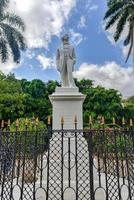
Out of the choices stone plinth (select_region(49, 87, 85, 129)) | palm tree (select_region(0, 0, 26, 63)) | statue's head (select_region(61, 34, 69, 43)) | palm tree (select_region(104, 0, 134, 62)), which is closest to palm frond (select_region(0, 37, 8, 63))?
palm tree (select_region(0, 0, 26, 63))

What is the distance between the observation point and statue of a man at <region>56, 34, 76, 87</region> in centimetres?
765

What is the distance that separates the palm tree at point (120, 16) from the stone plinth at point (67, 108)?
17.7 m

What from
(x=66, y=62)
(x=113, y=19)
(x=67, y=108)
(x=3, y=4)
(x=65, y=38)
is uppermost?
(x=113, y=19)

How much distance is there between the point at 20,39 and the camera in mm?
22531

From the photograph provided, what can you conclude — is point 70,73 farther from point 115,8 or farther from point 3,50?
point 115,8

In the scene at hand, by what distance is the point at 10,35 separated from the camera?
21812mm

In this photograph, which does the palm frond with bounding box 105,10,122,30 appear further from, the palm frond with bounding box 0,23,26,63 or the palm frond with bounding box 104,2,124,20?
the palm frond with bounding box 0,23,26,63

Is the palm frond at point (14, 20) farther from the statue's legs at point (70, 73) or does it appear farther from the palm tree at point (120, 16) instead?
the statue's legs at point (70, 73)

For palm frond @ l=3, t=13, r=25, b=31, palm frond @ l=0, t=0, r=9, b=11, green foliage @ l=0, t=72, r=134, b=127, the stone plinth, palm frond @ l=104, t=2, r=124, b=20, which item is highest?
palm frond @ l=104, t=2, r=124, b=20

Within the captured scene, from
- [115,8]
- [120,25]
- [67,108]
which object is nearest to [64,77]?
[67,108]

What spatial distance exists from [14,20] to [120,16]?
361 inches

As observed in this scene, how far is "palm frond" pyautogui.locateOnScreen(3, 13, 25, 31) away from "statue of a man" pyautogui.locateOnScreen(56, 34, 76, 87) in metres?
15.5

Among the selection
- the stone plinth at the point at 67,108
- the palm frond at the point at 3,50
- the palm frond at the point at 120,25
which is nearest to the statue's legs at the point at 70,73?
the stone plinth at the point at 67,108

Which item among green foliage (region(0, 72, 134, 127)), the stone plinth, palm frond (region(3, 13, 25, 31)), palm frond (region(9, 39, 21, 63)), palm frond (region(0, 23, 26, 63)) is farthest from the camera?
palm frond (region(3, 13, 25, 31))
